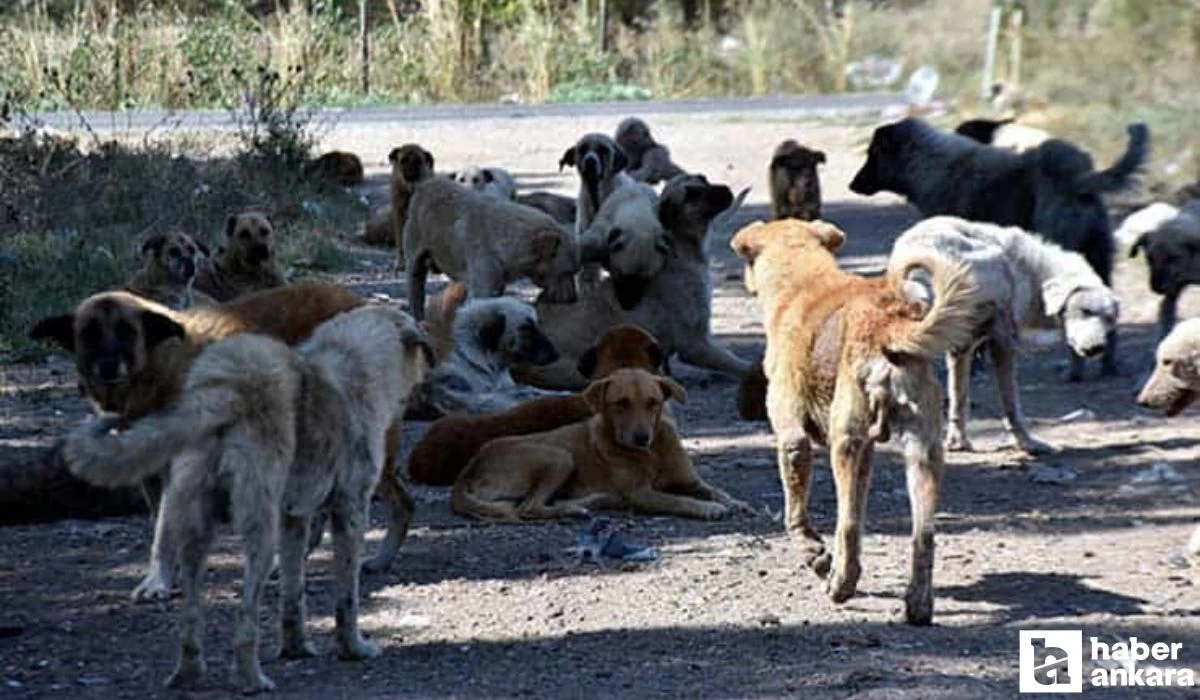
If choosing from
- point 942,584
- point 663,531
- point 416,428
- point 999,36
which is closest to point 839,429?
point 942,584

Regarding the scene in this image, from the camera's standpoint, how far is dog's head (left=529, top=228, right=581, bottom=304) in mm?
14578

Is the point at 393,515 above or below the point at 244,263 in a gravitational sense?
below

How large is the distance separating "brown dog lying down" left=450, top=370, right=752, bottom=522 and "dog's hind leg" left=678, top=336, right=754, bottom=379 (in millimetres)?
3215

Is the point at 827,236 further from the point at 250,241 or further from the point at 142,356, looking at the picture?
the point at 250,241

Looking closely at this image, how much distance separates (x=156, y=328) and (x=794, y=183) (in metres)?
8.29

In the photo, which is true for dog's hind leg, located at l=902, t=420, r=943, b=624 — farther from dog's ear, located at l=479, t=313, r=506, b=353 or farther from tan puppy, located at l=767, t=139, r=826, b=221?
tan puppy, located at l=767, t=139, r=826, b=221

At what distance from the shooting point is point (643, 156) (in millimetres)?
20953

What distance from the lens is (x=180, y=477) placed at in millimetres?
7469

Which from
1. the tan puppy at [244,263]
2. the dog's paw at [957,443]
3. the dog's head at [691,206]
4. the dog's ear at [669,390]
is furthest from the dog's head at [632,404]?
the dog's head at [691,206]

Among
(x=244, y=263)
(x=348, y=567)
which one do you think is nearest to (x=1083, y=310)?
(x=244, y=263)

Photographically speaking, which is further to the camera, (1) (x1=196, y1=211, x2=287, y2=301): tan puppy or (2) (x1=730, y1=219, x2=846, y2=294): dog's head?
(1) (x1=196, y1=211, x2=287, y2=301): tan puppy

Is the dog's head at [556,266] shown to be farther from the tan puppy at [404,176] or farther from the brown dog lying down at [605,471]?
the brown dog lying down at [605,471]

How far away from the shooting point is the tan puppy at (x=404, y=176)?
17703 millimetres

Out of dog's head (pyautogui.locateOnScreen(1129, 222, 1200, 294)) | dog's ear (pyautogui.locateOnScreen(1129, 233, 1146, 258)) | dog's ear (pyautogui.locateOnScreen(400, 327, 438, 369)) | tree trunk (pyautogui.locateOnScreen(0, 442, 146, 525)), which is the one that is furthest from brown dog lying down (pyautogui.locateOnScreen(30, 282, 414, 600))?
dog's ear (pyautogui.locateOnScreen(1129, 233, 1146, 258))
